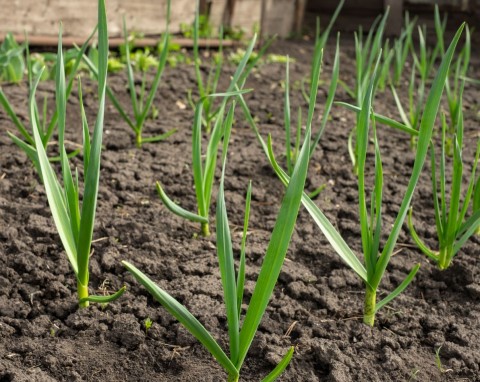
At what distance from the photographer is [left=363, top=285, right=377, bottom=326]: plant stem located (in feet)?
4.98

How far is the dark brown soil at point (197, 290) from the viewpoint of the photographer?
55.3 inches

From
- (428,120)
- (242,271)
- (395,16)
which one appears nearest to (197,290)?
(242,271)

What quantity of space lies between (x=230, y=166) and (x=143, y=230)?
0.57 m

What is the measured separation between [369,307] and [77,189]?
634 mm

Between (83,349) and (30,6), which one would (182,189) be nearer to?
(83,349)

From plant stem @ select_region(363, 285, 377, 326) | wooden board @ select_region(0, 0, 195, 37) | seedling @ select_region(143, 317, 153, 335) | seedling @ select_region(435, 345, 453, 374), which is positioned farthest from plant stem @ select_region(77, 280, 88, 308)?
wooden board @ select_region(0, 0, 195, 37)

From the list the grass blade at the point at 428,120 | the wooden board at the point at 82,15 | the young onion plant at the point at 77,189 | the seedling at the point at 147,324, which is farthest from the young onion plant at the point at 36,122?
the wooden board at the point at 82,15

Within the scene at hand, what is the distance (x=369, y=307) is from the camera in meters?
1.54

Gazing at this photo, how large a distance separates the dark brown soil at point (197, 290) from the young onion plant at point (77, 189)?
11 centimetres

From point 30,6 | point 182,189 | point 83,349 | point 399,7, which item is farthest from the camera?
point 399,7

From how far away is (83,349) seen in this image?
4.62 ft

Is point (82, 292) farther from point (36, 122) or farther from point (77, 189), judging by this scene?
point (36, 122)

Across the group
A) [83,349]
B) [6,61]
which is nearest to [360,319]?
[83,349]

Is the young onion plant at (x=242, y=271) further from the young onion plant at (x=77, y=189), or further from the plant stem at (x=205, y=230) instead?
the plant stem at (x=205, y=230)
